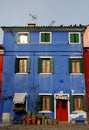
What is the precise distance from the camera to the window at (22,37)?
25.8 meters

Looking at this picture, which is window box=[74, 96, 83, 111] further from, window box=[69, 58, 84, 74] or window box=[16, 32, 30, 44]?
window box=[16, 32, 30, 44]

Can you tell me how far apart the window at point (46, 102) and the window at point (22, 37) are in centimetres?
561

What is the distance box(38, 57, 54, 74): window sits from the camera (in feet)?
81.8

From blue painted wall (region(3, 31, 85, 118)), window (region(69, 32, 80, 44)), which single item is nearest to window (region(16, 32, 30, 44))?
blue painted wall (region(3, 31, 85, 118))

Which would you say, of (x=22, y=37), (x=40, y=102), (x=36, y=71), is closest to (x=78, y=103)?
(x=40, y=102)

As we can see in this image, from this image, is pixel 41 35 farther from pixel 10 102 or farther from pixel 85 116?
pixel 85 116

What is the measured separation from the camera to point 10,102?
24.2 metres

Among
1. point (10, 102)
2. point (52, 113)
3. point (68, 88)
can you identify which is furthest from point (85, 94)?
point (10, 102)

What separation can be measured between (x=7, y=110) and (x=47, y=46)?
7.12m

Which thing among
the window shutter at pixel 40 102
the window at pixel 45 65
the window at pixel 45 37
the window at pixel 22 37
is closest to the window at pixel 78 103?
the window shutter at pixel 40 102

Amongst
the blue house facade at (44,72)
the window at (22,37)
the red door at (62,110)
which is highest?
the window at (22,37)

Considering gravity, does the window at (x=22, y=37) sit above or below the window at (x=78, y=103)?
above

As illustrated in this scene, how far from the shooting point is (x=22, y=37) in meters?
26.0

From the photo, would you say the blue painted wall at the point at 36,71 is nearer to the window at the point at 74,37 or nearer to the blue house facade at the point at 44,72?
the blue house facade at the point at 44,72
